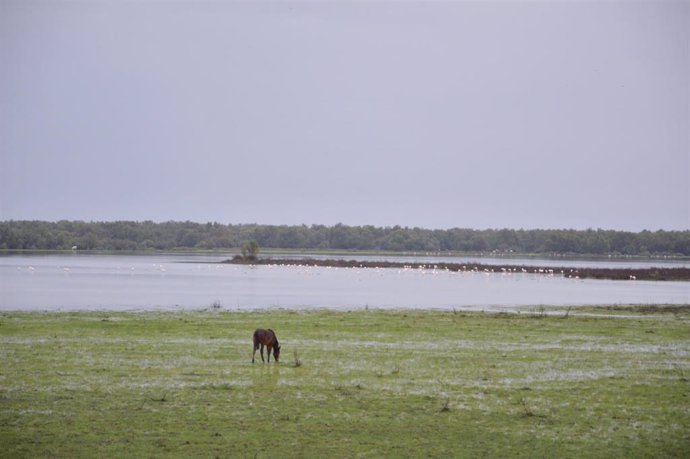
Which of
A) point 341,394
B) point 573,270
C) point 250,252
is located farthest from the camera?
point 250,252

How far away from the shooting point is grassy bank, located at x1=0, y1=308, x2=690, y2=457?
1292 cm

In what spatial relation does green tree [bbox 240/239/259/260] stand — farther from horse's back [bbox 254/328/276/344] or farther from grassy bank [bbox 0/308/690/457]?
horse's back [bbox 254/328/276/344]

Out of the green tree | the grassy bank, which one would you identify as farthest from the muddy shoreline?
the grassy bank

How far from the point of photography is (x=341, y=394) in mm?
16859

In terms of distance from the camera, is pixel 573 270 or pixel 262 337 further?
pixel 573 270

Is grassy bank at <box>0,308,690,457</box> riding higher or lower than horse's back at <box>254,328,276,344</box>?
lower

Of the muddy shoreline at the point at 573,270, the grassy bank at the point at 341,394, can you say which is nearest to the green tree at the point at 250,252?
the muddy shoreline at the point at 573,270

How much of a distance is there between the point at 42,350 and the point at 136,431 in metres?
10.3

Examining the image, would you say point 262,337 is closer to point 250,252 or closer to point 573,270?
point 573,270

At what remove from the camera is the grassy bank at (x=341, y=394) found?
509 inches

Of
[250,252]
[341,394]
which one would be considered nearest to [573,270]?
[250,252]

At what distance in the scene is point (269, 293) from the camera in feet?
193

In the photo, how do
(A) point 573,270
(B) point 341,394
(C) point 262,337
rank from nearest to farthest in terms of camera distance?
(B) point 341,394, (C) point 262,337, (A) point 573,270

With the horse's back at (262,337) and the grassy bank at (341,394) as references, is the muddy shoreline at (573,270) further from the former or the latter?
the horse's back at (262,337)
